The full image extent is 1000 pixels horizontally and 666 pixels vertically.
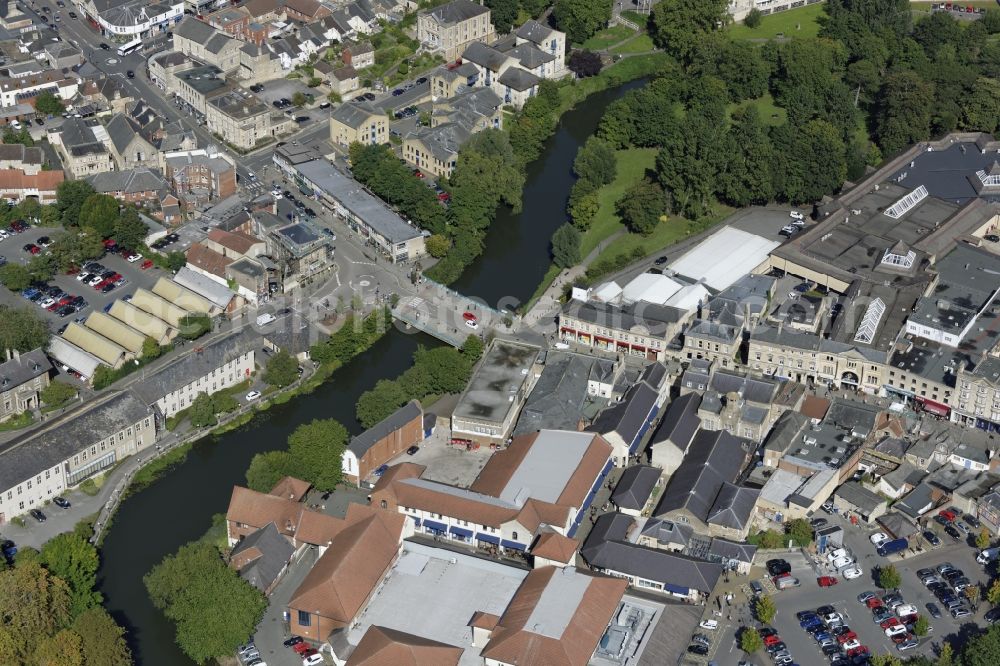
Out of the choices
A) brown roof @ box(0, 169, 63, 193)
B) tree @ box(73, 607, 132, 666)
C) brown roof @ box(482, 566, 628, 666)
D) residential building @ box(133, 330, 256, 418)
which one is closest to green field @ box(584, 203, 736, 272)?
residential building @ box(133, 330, 256, 418)

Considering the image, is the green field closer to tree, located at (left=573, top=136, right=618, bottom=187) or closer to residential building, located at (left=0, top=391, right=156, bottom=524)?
tree, located at (left=573, top=136, right=618, bottom=187)

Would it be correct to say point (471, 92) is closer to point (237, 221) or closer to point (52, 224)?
point (237, 221)

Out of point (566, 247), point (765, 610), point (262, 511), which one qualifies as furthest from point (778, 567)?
point (566, 247)

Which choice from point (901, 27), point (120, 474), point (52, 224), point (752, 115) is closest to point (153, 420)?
point (120, 474)

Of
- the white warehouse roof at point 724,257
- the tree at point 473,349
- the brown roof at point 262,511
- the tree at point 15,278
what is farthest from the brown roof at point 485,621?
the tree at point 15,278

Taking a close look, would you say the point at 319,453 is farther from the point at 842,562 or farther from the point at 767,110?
the point at 767,110

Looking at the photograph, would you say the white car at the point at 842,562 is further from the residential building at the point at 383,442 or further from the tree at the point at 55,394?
the tree at the point at 55,394
